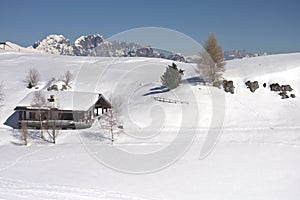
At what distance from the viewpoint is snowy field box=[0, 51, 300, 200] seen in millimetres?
20234

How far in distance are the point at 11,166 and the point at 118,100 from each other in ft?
74.6

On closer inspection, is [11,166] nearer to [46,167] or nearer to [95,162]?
[46,167]

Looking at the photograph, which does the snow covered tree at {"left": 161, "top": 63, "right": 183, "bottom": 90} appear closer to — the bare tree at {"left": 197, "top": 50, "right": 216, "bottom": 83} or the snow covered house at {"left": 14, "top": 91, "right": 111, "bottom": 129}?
the bare tree at {"left": 197, "top": 50, "right": 216, "bottom": 83}

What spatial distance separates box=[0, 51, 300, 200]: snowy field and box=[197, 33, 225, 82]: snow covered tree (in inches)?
74.4

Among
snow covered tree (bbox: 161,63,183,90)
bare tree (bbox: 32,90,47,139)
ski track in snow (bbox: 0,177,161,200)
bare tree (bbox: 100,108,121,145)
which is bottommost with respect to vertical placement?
ski track in snow (bbox: 0,177,161,200)

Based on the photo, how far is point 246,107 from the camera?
42375 millimetres

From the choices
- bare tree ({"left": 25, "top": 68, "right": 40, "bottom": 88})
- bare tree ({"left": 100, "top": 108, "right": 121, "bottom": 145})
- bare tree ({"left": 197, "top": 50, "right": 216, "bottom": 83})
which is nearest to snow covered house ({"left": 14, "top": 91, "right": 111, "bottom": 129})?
bare tree ({"left": 100, "top": 108, "right": 121, "bottom": 145})

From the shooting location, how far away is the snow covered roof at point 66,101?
124 ft

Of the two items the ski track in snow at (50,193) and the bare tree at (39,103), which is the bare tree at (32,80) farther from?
the ski track in snow at (50,193)

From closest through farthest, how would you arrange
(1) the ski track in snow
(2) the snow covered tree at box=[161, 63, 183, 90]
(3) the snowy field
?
(1) the ski track in snow < (3) the snowy field < (2) the snow covered tree at box=[161, 63, 183, 90]

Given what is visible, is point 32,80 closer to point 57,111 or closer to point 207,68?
point 57,111

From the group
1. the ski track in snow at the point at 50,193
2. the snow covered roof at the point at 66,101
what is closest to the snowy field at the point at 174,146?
the ski track in snow at the point at 50,193

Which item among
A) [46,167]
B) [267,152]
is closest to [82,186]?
[46,167]

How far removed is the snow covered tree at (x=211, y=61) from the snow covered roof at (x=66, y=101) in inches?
613
